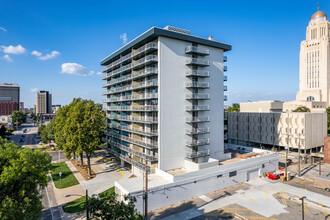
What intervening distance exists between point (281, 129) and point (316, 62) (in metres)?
88.1

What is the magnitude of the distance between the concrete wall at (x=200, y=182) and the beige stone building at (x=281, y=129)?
78.9 feet

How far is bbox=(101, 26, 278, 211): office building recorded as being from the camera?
109 ft

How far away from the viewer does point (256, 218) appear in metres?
25.6

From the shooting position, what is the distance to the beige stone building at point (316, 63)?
117 meters

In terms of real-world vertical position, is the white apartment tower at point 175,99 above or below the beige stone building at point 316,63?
below

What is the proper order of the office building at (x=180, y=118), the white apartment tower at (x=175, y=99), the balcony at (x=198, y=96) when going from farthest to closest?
the balcony at (x=198, y=96), the white apartment tower at (x=175, y=99), the office building at (x=180, y=118)

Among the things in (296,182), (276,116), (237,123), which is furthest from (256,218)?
(237,123)

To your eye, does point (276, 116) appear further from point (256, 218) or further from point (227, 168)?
point (256, 218)

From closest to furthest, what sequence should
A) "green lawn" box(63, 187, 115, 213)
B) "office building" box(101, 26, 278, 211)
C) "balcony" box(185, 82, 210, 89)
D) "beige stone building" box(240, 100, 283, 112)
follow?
"green lawn" box(63, 187, 115, 213), "office building" box(101, 26, 278, 211), "balcony" box(185, 82, 210, 89), "beige stone building" box(240, 100, 283, 112)

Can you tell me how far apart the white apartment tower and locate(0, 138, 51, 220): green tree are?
18357 millimetres

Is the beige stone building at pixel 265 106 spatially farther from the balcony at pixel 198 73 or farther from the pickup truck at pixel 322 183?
the balcony at pixel 198 73

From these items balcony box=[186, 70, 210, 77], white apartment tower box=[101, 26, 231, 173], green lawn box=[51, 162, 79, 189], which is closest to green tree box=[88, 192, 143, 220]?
white apartment tower box=[101, 26, 231, 173]

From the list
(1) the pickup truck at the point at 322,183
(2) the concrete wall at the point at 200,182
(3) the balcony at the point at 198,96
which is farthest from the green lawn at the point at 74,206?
(1) the pickup truck at the point at 322,183

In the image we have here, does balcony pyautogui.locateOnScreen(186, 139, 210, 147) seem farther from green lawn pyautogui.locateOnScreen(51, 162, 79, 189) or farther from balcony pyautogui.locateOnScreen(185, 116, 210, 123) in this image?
green lawn pyautogui.locateOnScreen(51, 162, 79, 189)
